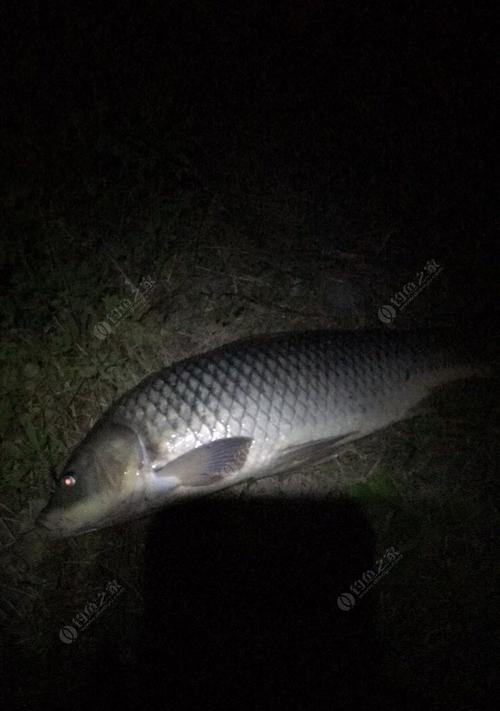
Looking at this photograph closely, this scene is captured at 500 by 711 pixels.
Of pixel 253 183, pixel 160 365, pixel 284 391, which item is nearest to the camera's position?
pixel 284 391

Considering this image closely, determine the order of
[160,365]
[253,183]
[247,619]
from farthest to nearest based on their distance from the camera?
[253,183]
[160,365]
[247,619]

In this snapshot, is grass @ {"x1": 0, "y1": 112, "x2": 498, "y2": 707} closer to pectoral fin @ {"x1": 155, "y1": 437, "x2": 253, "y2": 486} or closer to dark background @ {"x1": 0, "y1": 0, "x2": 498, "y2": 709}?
dark background @ {"x1": 0, "y1": 0, "x2": 498, "y2": 709}

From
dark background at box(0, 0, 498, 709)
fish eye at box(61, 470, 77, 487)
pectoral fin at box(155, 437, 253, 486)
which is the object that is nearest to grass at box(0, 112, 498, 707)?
dark background at box(0, 0, 498, 709)

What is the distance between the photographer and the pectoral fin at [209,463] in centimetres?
223

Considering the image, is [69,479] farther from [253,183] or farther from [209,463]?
[253,183]

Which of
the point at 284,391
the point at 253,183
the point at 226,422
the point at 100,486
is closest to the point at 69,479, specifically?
the point at 100,486

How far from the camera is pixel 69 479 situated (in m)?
2.29

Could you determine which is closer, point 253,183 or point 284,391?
point 284,391

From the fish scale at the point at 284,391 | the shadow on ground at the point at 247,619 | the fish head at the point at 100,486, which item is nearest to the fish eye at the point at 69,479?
the fish head at the point at 100,486

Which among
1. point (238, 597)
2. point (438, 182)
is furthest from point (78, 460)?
point (438, 182)

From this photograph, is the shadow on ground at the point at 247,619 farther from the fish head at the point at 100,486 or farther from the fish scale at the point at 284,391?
the fish scale at the point at 284,391

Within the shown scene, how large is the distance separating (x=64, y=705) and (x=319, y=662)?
4.68ft

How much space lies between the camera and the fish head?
88.6 inches

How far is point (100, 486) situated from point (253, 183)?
222cm
